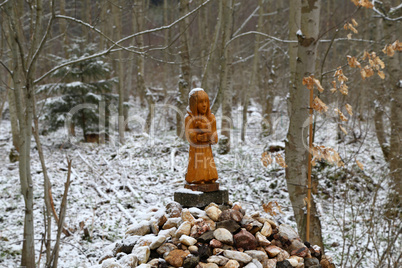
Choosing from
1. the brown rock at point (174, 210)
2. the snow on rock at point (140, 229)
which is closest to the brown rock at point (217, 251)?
the brown rock at point (174, 210)

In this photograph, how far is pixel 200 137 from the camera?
334 centimetres

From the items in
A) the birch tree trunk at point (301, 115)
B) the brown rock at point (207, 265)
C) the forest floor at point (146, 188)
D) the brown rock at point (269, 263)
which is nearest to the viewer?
the brown rock at point (207, 265)

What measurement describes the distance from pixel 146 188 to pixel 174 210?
3771 mm

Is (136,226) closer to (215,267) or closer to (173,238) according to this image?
(173,238)

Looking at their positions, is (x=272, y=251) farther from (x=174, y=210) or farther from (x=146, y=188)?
(x=146, y=188)

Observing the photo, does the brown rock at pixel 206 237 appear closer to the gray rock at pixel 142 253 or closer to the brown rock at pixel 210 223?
the brown rock at pixel 210 223

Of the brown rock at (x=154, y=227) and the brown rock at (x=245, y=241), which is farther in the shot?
the brown rock at (x=154, y=227)

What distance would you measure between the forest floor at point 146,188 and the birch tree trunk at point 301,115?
0.35 meters

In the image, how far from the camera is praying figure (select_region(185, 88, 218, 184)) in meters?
3.34

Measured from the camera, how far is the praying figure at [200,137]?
3.34m

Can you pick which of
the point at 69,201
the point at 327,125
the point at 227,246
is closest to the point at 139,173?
the point at 69,201

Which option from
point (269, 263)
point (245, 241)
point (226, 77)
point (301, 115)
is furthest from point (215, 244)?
point (226, 77)

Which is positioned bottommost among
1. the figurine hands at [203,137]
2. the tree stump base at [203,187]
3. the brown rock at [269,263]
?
the brown rock at [269,263]

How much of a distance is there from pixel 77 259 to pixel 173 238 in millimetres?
2731
